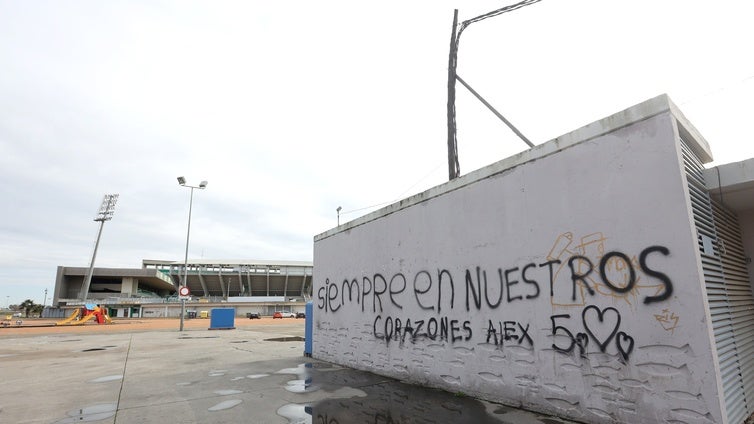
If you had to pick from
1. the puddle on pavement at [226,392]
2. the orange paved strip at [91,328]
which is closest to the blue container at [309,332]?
the puddle on pavement at [226,392]

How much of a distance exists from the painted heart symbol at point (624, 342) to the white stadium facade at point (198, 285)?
61.6 meters

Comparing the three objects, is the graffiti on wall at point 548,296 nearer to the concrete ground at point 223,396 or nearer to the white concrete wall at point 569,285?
the white concrete wall at point 569,285

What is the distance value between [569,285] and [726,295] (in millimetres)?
1777

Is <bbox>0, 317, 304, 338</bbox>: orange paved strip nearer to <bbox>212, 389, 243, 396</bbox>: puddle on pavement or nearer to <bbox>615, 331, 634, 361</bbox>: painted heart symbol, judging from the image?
<bbox>212, 389, 243, 396</bbox>: puddle on pavement

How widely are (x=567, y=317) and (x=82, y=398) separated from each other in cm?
760

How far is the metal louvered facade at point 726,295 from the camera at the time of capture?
4082 millimetres

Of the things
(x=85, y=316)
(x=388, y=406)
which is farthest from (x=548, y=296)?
(x=85, y=316)

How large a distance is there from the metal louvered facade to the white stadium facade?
61.8 m

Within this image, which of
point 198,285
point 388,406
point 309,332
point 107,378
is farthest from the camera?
point 198,285

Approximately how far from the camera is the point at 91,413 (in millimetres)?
5297

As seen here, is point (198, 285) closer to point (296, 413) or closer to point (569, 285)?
point (296, 413)

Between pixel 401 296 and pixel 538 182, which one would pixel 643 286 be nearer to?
pixel 538 182

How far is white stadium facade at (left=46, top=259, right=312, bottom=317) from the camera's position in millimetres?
62094

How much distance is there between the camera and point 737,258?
5336mm
